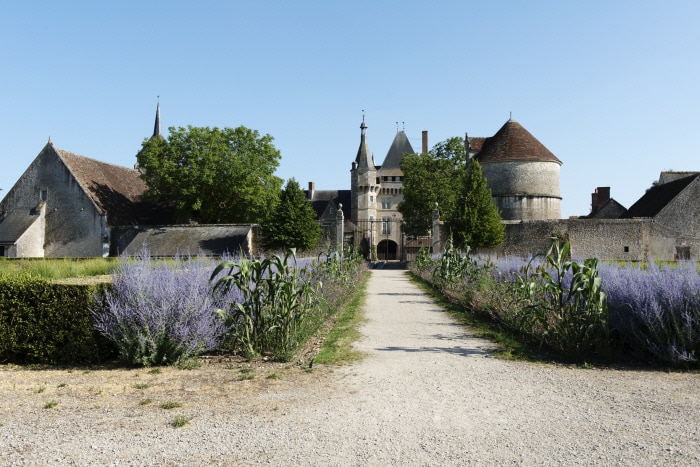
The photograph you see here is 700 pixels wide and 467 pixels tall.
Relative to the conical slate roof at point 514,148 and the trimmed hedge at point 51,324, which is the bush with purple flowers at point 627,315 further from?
the conical slate roof at point 514,148

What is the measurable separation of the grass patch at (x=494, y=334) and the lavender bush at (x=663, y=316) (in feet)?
3.61

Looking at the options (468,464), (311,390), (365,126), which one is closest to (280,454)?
(468,464)

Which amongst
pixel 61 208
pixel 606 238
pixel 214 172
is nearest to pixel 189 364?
pixel 214 172

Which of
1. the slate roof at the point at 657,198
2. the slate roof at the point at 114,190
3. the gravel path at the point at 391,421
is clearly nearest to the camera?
the gravel path at the point at 391,421

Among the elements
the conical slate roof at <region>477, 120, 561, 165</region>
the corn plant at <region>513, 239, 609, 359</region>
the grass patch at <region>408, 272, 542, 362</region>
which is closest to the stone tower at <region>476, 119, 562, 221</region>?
the conical slate roof at <region>477, 120, 561, 165</region>

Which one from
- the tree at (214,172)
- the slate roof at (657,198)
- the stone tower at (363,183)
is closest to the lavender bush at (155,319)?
the tree at (214,172)

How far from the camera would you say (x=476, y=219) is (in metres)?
30.2

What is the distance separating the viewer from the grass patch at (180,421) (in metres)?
3.98

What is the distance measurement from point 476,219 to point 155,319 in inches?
1022

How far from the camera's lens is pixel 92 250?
1278 inches

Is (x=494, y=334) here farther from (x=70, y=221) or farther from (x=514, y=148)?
(x=514, y=148)

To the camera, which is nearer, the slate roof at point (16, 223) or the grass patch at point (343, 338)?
the grass patch at point (343, 338)

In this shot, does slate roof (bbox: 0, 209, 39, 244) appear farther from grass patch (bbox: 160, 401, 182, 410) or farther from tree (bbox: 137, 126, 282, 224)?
grass patch (bbox: 160, 401, 182, 410)

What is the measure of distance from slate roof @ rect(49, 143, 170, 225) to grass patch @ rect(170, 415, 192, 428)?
31.6m
